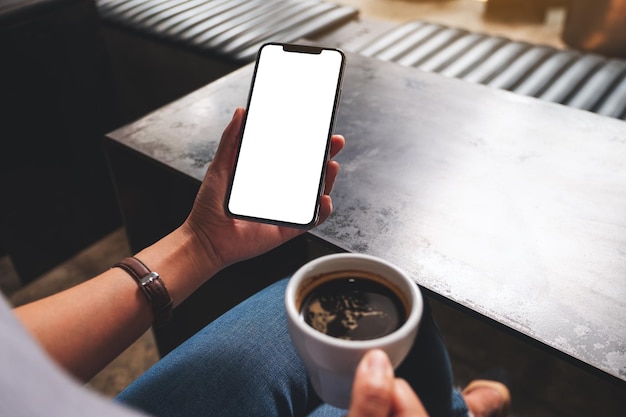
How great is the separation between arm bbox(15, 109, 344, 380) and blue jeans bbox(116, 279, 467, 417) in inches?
3.2

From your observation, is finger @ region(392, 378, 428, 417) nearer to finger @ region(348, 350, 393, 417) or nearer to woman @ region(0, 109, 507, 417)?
finger @ region(348, 350, 393, 417)


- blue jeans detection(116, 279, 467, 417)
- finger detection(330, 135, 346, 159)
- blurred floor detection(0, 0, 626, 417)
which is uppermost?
finger detection(330, 135, 346, 159)

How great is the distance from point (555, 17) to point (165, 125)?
3.11 meters

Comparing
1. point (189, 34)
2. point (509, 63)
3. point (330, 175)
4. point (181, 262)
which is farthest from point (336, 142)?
point (189, 34)

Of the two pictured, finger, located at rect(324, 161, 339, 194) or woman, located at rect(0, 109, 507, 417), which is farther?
finger, located at rect(324, 161, 339, 194)

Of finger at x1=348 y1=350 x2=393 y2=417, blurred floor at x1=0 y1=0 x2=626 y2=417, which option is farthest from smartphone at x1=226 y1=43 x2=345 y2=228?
blurred floor at x1=0 y1=0 x2=626 y2=417

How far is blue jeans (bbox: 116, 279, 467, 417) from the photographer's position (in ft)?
2.21

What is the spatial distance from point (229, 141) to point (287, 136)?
3.4 inches

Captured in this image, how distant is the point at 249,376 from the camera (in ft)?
2.48

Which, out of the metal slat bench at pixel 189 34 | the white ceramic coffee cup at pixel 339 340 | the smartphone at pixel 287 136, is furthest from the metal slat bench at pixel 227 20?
the white ceramic coffee cup at pixel 339 340

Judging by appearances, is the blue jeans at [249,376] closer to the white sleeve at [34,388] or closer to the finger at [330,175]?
the finger at [330,175]

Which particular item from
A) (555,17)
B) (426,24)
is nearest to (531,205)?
(426,24)

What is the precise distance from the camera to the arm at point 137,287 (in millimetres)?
643

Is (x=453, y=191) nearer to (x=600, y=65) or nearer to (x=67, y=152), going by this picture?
(x=600, y=65)
